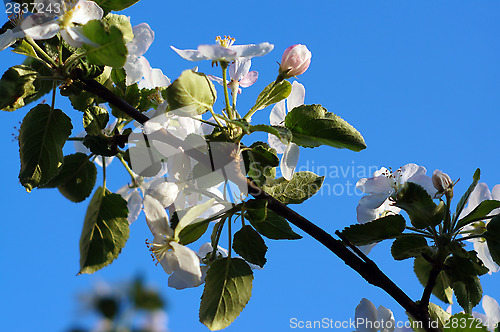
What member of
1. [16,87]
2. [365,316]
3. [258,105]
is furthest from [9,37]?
[365,316]

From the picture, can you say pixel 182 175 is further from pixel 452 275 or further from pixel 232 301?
pixel 452 275

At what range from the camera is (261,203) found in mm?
954

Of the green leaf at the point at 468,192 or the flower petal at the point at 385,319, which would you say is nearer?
the green leaf at the point at 468,192

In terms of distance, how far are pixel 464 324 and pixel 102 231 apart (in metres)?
0.83

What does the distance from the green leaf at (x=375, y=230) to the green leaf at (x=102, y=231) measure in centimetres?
53

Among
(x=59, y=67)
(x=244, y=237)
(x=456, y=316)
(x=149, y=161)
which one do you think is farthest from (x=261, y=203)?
(x=59, y=67)

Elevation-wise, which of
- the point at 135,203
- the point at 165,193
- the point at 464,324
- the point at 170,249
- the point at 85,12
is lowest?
the point at 464,324

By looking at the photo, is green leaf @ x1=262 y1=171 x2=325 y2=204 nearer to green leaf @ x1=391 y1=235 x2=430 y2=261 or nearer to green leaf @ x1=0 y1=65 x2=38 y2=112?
green leaf @ x1=391 y1=235 x2=430 y2=261

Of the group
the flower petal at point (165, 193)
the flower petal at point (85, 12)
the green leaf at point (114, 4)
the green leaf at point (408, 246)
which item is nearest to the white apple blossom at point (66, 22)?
the flower petal at point (85, 12)

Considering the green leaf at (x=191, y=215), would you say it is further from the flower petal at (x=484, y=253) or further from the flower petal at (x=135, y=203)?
the flower petal at (x=484, y=253)

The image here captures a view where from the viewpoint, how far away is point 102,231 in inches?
44.3

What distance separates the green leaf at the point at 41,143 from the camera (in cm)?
110

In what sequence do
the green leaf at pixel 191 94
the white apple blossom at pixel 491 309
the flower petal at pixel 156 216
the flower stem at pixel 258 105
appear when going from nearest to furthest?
1. the green leaf at pixel 191 94
2. the flower petal at pixel 156 216
3. the flower stem at pixel 258 105
4. the white apple blossom at pixel 491 309

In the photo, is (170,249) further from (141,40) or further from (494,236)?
(494,236)
